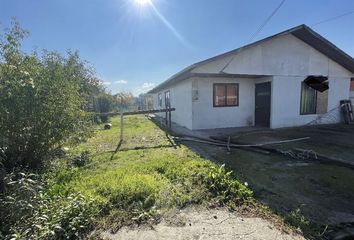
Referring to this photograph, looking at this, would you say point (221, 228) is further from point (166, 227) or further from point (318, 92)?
point (318, 92)

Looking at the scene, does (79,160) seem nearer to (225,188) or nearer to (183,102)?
(225,188)

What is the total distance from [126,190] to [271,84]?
943cm

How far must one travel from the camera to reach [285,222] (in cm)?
297

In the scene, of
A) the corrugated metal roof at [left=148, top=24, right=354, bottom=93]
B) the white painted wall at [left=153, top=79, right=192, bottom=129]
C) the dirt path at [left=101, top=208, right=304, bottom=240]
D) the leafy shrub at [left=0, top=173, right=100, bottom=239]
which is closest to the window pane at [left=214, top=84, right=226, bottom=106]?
the corrugated metal roof at [left=148, top=24, right=354, bottom=93]

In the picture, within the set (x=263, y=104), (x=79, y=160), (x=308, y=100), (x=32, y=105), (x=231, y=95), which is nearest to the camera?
(x=32, y=105)

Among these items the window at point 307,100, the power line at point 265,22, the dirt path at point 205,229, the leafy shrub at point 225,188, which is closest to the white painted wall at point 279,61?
the power line at point 265,22

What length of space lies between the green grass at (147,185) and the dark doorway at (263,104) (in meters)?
7.01

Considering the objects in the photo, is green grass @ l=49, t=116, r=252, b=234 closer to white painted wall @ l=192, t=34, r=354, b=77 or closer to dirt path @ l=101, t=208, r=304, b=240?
dirt path @ l=101, t=208, r=304, b=240

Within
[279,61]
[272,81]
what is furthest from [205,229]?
[279,61]

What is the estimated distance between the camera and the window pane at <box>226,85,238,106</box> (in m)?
11.3

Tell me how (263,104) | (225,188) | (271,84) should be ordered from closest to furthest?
(225,188), (271,84), (263,104)

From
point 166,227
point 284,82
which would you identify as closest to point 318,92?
point 284,82

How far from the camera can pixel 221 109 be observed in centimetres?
1119

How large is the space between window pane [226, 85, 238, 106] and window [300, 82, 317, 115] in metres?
3.49
